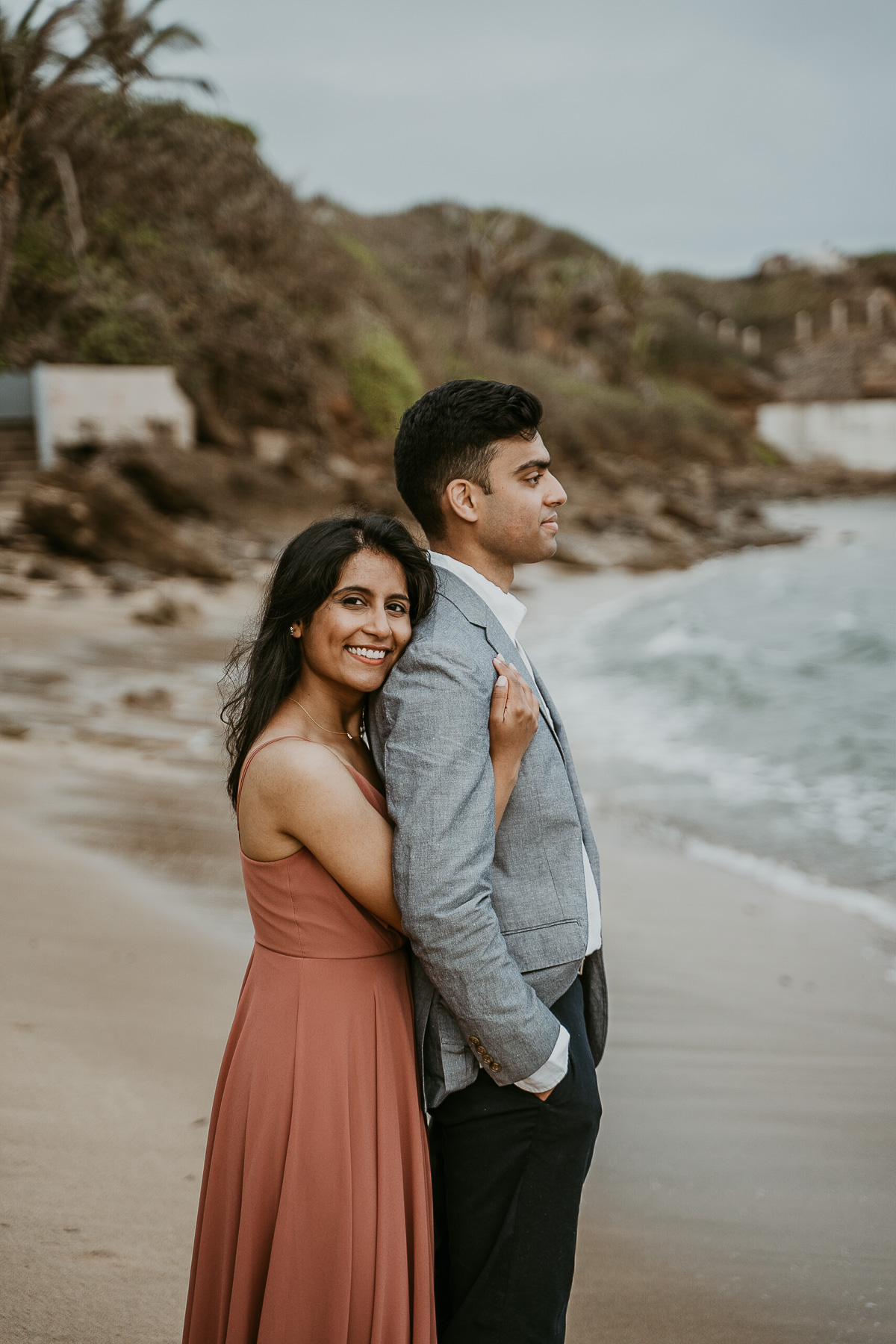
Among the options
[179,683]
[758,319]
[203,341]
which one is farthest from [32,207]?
[758,319]

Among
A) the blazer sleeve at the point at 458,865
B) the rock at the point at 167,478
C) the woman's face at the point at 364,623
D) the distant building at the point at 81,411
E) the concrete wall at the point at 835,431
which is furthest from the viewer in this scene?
the concrete wall at the point at 835,431

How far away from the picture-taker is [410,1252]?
190cm

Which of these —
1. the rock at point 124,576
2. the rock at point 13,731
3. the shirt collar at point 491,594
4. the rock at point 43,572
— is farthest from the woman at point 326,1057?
the rock at point 43,572

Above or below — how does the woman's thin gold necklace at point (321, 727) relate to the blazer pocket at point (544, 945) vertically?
above

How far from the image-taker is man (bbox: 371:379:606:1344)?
1768mm

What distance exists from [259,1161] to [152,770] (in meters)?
4.84

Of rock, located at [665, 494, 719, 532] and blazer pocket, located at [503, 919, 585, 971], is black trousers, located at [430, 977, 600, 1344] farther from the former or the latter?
rock, located at [665, 494, 719, 532]

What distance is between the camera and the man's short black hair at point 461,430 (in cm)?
203

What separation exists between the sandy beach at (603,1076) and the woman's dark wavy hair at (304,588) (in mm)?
1404

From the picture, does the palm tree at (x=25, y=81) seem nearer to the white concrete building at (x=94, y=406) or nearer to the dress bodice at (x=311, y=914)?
the white concrete building at (x=94, y=406)

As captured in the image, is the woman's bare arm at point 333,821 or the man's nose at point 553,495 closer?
the woman's bare arm at point 333,821

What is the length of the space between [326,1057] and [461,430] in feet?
3.61

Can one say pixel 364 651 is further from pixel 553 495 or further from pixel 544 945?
pixel 544 945

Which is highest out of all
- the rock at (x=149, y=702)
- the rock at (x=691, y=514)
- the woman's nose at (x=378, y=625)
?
the woman's nose at (x=378, y=625)
